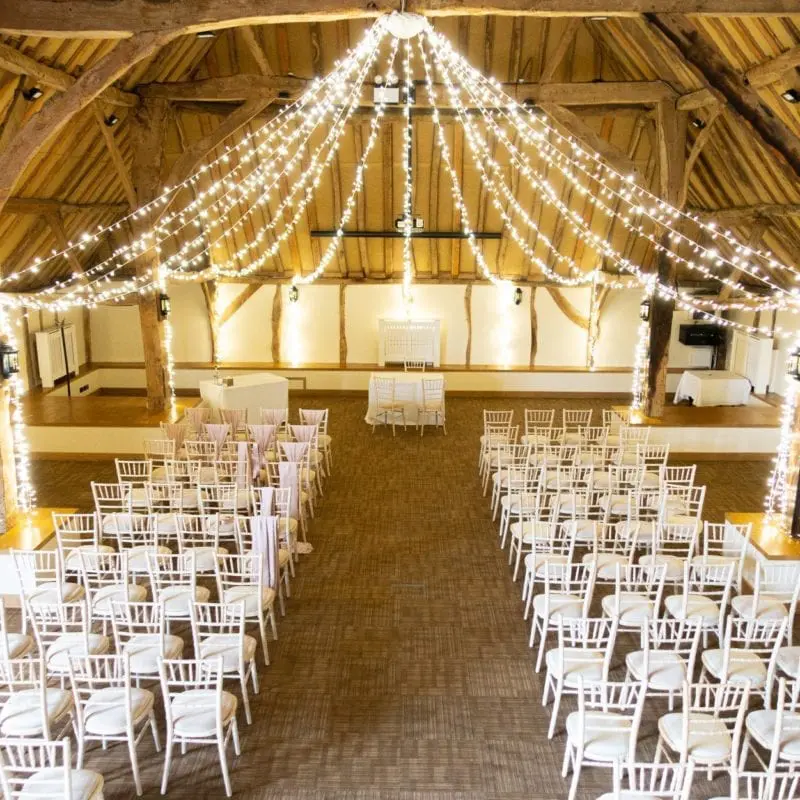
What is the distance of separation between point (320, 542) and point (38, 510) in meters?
3.04

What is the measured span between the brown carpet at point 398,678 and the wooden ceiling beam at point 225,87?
219 inches

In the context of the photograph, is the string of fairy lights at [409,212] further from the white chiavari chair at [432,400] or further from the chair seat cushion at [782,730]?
the chair seat cushion at [782,730]

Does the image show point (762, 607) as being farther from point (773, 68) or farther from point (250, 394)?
point (250, 394)

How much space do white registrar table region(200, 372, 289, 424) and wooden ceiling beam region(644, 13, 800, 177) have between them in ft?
26.7

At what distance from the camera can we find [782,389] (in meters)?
15.4

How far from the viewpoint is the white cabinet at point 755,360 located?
15.4m

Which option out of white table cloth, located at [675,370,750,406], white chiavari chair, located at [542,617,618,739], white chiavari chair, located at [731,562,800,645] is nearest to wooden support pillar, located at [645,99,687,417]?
white table cloth, located at [675,370,750,406]

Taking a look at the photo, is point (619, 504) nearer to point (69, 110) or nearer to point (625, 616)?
point (625, 616)

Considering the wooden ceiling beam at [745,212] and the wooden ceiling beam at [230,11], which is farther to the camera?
the wooden ceiling beam at [745,212]

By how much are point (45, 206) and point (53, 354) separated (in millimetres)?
4340

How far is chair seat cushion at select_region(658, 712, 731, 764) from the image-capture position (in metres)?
4.86

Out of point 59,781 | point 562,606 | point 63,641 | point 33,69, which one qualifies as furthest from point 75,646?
point 33,69

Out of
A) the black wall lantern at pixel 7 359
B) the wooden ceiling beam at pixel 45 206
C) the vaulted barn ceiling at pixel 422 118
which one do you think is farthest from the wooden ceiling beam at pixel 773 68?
the wooden ceiling beam at pixel 45 206

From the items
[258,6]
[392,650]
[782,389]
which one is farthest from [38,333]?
[782,389]
